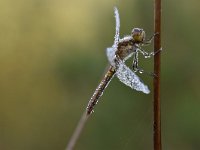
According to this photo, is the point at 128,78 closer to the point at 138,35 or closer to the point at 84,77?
the point at 138,35

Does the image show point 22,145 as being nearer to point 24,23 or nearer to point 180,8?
point 24,23

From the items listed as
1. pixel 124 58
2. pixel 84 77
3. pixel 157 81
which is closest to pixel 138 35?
pixel 124 58

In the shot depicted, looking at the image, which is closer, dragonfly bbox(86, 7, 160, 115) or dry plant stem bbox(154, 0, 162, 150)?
dry plant stem bbox(154, 0, 162, 150)

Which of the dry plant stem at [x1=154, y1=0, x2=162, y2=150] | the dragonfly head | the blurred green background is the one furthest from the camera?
the blurred green background

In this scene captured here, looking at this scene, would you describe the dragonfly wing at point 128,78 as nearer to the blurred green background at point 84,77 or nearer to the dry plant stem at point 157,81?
the dry plant stem at point 157,81

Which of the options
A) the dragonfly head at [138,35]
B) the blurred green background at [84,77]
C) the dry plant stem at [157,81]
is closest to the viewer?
the dry plant stem at [157,81]

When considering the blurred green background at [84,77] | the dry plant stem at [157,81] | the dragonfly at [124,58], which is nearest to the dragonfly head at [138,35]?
the dragonfly at [124,58]

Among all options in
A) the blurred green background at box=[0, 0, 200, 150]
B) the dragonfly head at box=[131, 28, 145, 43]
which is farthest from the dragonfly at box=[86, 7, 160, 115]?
the blurred green background at box=[0, 0, 200, 150]

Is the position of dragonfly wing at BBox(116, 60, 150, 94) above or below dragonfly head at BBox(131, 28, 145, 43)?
below

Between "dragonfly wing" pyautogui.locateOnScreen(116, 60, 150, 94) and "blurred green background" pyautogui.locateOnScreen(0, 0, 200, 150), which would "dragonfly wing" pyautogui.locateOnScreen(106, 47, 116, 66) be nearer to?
"dragonfly wing" pyautogui.locateOnScreen(116, 60, 150, 94)
